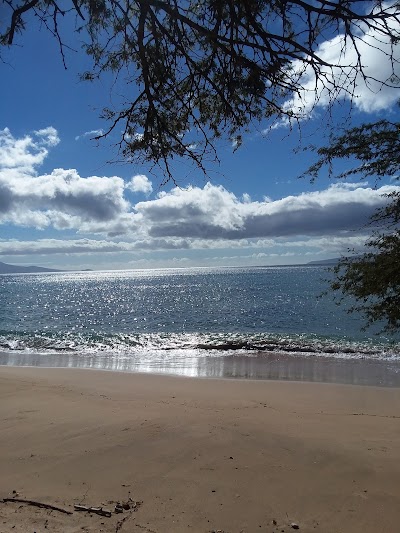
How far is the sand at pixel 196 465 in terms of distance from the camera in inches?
165

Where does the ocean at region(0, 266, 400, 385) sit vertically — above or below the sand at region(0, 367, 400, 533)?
below

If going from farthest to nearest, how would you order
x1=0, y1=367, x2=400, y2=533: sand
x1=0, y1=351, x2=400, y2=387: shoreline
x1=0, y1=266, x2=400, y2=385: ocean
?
1. x1=0, y1=266, x2=400, y2=385: ocean
2. x1=0, y1=351, x2=400, y2=387: shoreline
3. x1=0, y1=367, x2=400, y2=533: sand

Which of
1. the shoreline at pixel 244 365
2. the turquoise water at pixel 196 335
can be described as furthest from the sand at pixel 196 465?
the turquoise water at pixel 196 335

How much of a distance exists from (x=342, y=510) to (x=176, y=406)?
526cm

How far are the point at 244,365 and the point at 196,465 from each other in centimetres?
1408

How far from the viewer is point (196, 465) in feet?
17.9

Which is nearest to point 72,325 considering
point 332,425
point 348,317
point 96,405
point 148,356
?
point 148,356

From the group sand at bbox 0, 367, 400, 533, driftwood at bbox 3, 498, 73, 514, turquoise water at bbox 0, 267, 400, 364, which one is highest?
driftwood at bbox 3, 498, 73, 514

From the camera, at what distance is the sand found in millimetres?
4188

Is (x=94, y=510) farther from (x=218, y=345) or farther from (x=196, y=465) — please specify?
(x=218, y=345)

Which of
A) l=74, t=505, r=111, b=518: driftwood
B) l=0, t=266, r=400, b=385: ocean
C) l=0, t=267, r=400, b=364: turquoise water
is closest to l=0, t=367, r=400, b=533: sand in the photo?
l=74, t=505, r=111, b=518: driftwood

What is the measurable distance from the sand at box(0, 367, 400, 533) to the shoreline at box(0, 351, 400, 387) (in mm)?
6497

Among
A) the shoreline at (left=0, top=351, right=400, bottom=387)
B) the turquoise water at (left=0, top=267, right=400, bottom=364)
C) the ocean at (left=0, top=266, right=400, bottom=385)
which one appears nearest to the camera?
the shoreline at (left=0, top=351, right=400, bottom=387)

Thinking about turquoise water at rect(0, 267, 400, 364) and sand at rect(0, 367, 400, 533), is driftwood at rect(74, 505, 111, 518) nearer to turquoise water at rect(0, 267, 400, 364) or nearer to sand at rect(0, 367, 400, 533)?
sand at rect(0, 367, 400, 533)
